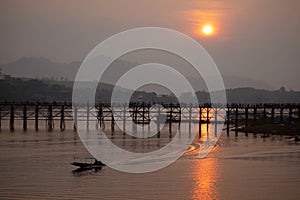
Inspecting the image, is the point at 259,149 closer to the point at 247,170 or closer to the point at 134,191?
the point at 247,170

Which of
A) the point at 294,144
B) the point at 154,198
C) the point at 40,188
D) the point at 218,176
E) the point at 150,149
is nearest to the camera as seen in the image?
the point at 154,198

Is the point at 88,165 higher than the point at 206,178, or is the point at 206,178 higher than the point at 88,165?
the point at 88,165

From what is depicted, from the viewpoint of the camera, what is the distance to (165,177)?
1523 inches

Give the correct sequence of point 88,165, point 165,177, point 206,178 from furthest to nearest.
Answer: point 88,165 < point 206,178 < point 165,177

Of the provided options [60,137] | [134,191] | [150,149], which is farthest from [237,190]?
[60,137]

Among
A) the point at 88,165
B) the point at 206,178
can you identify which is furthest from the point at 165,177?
the point at 88,165

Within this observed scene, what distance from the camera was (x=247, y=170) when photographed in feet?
139

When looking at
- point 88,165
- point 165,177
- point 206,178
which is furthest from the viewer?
point 88,165

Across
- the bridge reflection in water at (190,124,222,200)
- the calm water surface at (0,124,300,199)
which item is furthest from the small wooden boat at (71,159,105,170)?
the bridge reflection in water at (190,124,222,200)

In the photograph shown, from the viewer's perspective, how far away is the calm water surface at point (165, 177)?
33000mm

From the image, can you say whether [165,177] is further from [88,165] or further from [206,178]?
[88,165]

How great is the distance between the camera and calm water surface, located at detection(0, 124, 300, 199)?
1299 inches

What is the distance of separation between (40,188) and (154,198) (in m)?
7.15

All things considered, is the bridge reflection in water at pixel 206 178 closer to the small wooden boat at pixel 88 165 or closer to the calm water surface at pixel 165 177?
the calm water surface at pixel 165 177
